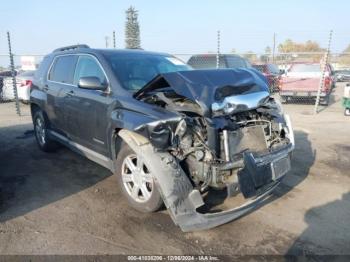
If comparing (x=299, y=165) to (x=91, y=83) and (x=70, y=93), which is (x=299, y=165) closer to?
(x=91, y=83)

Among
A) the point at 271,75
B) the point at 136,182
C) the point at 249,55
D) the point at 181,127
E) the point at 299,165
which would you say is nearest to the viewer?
the point at 181,127

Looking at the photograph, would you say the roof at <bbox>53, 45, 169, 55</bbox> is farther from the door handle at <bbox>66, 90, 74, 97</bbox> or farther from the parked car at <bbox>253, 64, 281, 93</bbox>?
the parked car at <bbox>253, 64, 281, 93</bbox>

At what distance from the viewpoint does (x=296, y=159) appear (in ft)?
20.1

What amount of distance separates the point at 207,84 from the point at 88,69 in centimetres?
193

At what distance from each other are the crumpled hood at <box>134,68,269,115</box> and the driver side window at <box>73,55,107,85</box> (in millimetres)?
823

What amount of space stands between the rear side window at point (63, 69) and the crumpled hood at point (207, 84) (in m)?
1.81

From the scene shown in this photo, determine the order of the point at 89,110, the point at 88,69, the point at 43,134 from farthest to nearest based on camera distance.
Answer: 1. the point at 43,134
2. the point at 88,69
3. the point at 89,110

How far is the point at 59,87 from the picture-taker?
18.3ft

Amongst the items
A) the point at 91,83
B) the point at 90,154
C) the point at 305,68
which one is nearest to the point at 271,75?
the point at 305,68

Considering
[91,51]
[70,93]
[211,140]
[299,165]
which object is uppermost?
[91,51]

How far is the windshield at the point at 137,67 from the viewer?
14.6ft

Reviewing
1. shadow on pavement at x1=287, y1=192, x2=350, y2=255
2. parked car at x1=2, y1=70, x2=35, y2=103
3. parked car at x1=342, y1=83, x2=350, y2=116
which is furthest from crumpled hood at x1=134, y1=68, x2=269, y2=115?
parked car at x1=2, y1=70, x2=35, y2=103

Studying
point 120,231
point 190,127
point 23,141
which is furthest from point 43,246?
point 23,141

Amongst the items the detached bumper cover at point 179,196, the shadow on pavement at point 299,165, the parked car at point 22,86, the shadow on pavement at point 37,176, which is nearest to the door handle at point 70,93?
the shadow on pavement at point 37,176
